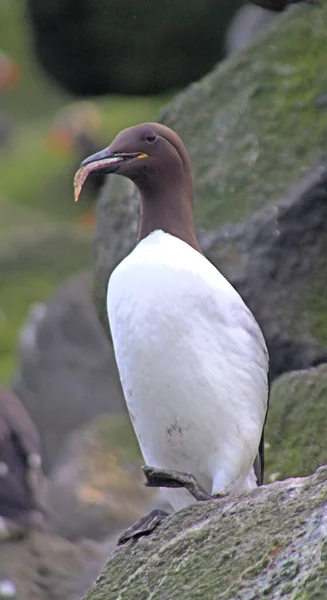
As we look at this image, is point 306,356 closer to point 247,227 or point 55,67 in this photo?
point 247,227

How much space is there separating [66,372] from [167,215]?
6.52m

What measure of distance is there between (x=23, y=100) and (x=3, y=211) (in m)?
7.68

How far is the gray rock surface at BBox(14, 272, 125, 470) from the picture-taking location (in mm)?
11961

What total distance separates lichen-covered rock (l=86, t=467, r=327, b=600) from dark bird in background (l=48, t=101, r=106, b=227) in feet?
45.4

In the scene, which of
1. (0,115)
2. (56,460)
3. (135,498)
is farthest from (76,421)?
(0,115)

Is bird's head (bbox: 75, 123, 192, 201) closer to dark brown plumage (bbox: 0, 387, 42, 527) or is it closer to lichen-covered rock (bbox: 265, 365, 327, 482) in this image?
lichen-covered rock (bbox: 265, 365, 327, 482)

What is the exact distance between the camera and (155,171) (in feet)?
18.9

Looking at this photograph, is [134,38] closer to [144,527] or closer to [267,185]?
[267,185]

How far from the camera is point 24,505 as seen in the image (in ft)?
28.2

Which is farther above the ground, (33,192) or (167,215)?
(167,215)

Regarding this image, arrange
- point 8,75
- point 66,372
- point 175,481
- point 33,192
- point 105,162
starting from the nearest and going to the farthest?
1. point 175,481
2. point 105,162
3. point 66,372
4. point 33,192
5. point 8,75

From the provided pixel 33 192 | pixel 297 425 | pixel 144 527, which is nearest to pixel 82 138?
pixel 33 192

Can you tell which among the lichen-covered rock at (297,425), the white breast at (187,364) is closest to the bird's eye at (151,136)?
the white breast at (187,364)

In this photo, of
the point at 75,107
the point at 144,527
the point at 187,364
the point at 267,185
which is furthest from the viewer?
the point at 75,107
